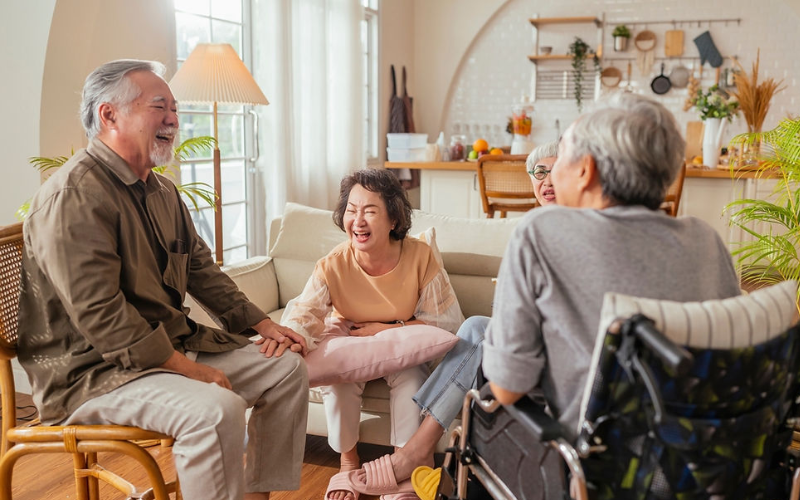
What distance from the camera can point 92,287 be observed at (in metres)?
1.68

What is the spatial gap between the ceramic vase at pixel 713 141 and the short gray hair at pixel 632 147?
401 cm

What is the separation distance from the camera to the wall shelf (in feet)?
22.0

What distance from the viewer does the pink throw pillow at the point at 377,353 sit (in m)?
2.24

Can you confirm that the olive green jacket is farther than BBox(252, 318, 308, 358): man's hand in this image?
No

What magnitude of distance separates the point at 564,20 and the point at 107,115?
5.66 meters

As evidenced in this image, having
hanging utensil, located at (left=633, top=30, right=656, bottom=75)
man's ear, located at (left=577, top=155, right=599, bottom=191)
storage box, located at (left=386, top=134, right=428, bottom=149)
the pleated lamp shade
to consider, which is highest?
hanging utensil, located at (left=633, top=30, right=656, bottom=75)

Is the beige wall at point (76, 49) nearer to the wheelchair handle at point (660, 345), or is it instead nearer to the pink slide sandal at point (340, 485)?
the pink slide sandal at point (340, 485)

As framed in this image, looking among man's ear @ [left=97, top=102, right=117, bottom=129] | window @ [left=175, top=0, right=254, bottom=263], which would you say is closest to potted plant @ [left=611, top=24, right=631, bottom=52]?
window @ [left=175, top=0, right=254, bottom=263]

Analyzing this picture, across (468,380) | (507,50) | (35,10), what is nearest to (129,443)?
(468,380)

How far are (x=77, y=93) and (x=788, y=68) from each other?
Result: 5.87 m

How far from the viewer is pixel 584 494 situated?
1191 millimetres

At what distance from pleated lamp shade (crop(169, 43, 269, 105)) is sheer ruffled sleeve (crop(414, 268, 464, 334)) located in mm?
1436

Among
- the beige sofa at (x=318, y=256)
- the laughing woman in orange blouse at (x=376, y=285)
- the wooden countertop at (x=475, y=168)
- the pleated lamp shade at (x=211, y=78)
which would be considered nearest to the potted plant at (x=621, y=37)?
the wooden countertop at (x=475, y=168)

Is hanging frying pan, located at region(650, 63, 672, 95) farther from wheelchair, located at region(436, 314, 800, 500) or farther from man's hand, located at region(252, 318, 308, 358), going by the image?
wheelchair, located at region(436, 314, 800, 500)
